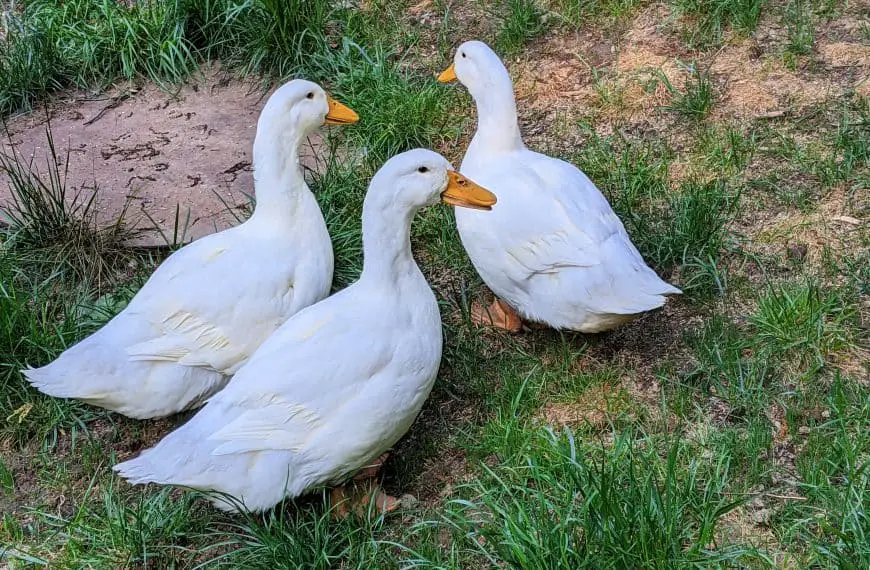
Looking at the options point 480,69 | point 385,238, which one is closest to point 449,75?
point 480,69

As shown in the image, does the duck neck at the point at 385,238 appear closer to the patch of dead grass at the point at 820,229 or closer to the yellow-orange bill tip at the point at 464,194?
the yellow-orange bill tip at the point at 464,194

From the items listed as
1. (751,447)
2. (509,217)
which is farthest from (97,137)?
(751,447)

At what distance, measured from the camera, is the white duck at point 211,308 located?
3.87 meters

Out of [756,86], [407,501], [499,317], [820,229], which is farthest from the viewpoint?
[756,86]

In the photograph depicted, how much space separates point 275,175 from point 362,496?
1386mm

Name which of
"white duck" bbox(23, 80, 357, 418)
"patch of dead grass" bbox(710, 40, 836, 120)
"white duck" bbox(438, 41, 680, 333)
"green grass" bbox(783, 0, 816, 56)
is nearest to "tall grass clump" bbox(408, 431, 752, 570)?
"white duck" bbox(438, 41, 680, 333)

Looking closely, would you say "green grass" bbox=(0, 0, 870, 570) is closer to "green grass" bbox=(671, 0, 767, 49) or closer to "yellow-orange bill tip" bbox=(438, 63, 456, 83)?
"green grass" bbox=(671, 0, 767, 49)

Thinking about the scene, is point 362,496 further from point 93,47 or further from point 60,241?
point 93,47

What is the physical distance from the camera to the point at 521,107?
230 inches

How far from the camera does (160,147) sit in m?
5.74

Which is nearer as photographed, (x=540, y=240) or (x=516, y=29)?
(x=540, y=240)

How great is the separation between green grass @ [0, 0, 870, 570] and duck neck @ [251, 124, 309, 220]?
0.67 metres

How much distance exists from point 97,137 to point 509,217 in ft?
9.49

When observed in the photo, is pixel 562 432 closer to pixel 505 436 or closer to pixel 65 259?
pixel 505 436
